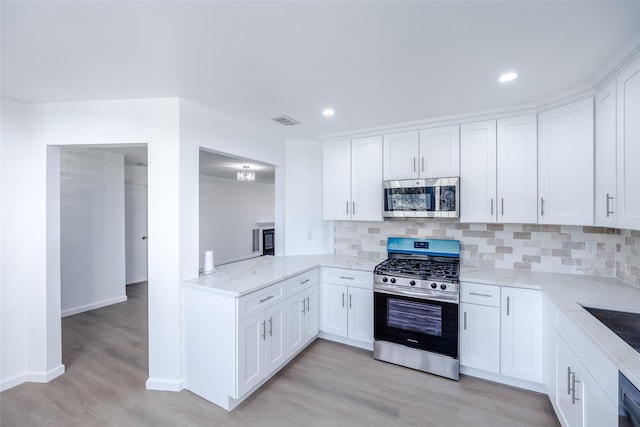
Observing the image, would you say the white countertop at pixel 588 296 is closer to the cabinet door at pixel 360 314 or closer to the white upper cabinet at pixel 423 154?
the cabinet door at pixel 360 314

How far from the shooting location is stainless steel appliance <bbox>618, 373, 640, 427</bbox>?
3.52 ft

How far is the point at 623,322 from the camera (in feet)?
5.65

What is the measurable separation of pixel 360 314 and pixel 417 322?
2.11ft

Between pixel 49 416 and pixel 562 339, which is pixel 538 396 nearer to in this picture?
pixel 562 339

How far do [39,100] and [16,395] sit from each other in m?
2.55

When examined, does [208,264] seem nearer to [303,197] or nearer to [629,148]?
[303,197]

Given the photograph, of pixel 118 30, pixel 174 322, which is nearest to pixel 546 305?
pixel 174 322

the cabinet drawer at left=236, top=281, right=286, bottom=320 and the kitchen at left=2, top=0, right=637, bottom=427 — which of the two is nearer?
the cabinet drawer at left=236, top=281, right=286, bottom=320

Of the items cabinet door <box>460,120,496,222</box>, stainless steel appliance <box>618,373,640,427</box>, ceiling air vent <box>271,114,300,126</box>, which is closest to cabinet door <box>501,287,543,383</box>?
cabinet door <box>460,120,496,222</box>

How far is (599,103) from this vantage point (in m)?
2.11

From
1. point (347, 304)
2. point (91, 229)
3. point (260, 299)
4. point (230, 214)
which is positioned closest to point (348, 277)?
point (347, 304)

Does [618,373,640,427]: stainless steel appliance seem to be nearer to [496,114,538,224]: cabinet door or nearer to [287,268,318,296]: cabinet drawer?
[496,114,538,224]: cabinet door

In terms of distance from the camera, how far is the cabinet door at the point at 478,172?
108 inches

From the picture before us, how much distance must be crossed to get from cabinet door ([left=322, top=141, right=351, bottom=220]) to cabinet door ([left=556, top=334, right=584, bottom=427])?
7.46 feet
